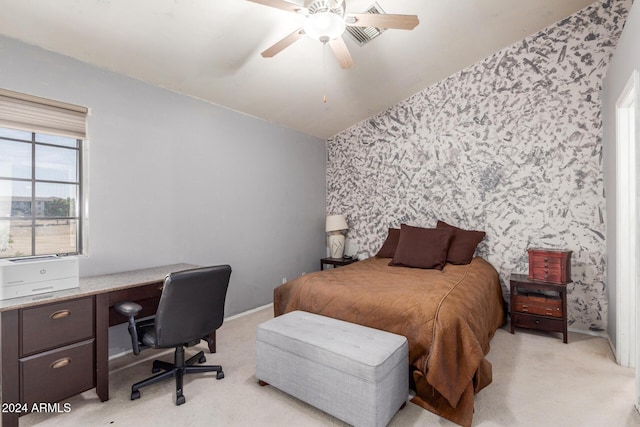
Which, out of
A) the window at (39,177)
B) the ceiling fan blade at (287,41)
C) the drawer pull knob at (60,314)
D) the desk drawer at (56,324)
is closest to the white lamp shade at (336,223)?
the ceiling fan blade at (287,41)

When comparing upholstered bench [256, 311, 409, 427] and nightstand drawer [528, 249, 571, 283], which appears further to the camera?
nightstand drawer [528, 249, 571, 283]

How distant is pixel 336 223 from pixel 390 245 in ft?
3.00

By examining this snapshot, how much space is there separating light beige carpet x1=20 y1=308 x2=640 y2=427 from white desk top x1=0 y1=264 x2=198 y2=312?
27.8 inches

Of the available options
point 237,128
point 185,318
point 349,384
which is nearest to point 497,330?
point 349,384

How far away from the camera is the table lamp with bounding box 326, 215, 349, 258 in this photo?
4.55 meters

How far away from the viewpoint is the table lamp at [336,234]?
14.9 ft

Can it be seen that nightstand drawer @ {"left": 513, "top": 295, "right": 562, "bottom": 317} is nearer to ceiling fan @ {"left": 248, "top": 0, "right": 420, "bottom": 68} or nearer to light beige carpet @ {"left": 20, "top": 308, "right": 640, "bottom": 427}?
light beige carpet @ {"left": 20, "top": 308, "right": 640, "bottom": 427}

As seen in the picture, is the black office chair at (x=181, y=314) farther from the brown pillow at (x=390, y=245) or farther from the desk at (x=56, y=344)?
the brown pillow at (x=390, y=245)

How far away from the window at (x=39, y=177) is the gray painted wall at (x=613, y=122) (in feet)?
13.2

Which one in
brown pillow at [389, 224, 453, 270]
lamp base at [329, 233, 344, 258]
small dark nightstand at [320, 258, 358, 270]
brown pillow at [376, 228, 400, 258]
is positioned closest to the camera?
brown pillow at [389, 224, 453, 270]

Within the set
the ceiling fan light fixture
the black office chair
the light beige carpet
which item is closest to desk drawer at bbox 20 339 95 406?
the light beige carpet

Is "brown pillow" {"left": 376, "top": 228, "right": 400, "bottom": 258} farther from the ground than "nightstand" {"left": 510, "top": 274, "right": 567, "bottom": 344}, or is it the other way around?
"brown pillow" {"left": 376, "top": 228, "right": 400, "bottom": 258}

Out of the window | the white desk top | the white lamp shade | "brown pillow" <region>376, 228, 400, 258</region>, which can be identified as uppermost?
the window

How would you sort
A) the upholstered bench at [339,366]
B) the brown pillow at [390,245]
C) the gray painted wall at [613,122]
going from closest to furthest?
the upholstered bench at [339,366] → the gray painted wall at [613,122] → the brown pillow at [390,245]
